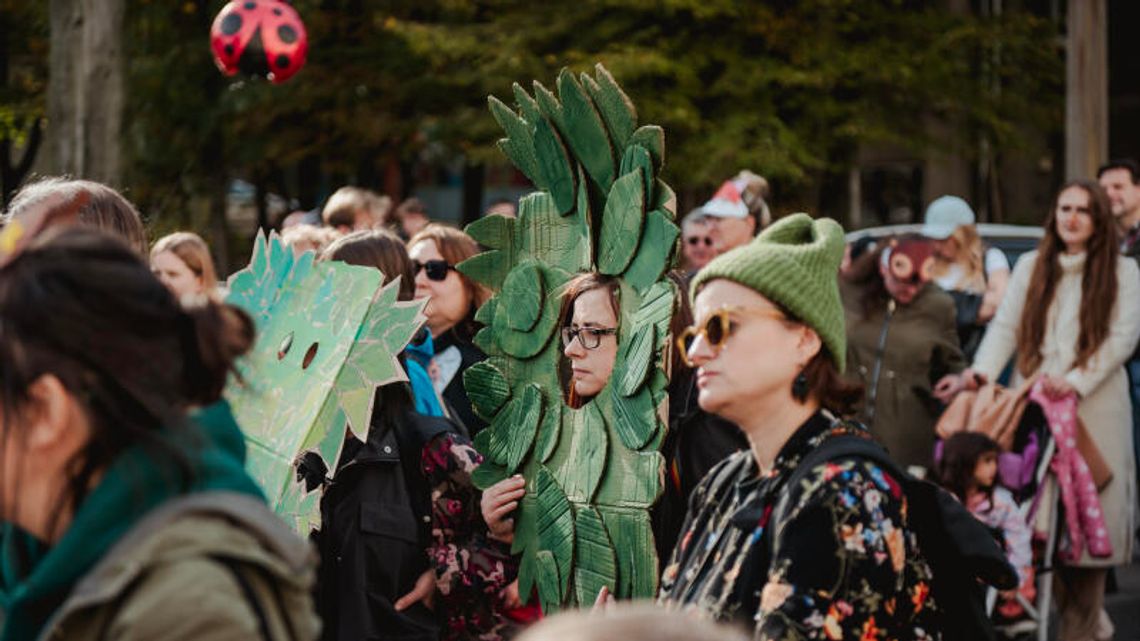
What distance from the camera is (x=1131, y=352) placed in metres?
8.23

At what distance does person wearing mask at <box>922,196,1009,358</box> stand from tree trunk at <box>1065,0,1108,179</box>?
6.69 m

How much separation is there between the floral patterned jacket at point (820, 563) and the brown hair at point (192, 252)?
11.0ft

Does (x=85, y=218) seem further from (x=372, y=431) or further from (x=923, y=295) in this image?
(x=923, y=295)

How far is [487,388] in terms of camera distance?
496 centimetres

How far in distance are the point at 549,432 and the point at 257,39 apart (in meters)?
6.79

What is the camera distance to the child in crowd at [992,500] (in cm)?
765

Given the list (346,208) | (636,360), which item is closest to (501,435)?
(636,360)

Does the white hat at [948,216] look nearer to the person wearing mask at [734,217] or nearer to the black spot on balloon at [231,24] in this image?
the person wearing mask at [734,217]

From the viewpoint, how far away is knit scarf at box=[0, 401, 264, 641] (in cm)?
217

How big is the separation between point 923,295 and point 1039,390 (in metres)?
0.95

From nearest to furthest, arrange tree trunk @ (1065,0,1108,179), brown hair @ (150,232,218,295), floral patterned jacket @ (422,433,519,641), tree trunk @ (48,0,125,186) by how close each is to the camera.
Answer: floral patterned jacket @ (422,433,519,641)
brown hair @ (150,232,218,295)
tree trunk @ (48,0,125,186)
tree trunk @ (1065,0,1108,179)

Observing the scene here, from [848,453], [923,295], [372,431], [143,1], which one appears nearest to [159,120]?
[143,1]

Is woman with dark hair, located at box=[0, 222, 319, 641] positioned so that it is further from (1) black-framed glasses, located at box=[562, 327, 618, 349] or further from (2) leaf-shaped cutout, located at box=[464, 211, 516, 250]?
(2) leaf-shaped cutout, located at box=[464, 211, 516, 250]

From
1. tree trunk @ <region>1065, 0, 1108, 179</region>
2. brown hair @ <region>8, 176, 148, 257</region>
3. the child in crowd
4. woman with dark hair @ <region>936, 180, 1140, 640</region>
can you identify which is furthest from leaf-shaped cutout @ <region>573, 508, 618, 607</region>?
tree trunk @ <region>1065, 0, 1108, 179</region>
